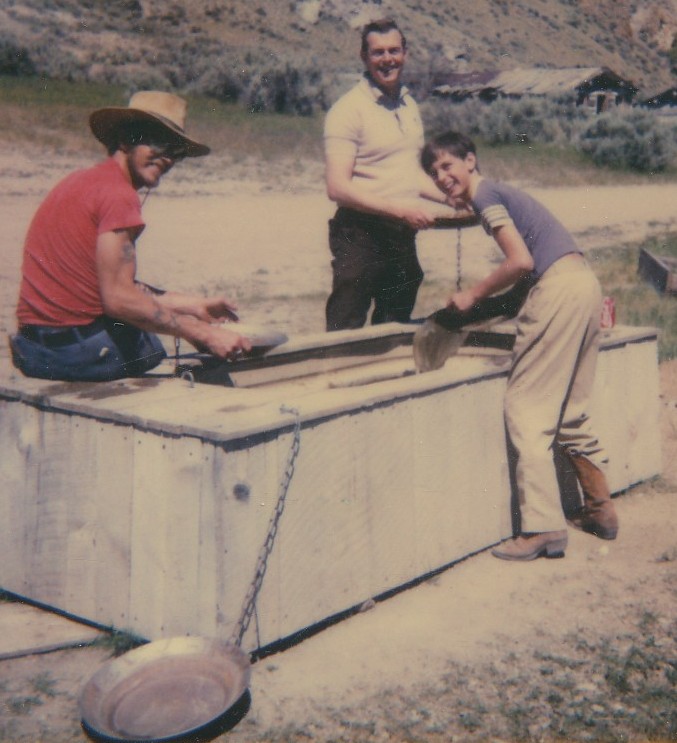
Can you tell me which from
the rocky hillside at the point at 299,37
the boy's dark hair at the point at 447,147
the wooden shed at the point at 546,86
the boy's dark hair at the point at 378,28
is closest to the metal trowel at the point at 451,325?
the boy's dark hair at the point at 447,147

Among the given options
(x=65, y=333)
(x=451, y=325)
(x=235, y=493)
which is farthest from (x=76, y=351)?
(x=451, y=325)

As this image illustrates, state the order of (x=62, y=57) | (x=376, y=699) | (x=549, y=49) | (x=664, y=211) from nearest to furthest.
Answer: (x=376, y=699) → (x=664, y=211) → (x=62, y=57) → (x=549, y=49)

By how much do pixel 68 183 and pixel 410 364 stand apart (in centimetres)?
213

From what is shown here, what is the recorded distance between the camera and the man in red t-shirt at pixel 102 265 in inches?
159

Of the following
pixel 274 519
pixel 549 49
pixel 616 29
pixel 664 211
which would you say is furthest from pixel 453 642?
pixel 616 29

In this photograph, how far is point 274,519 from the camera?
3611mm

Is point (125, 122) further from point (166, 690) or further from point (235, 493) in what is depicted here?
point (166, 690)

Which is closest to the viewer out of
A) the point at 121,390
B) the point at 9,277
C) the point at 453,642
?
the point at 453,642

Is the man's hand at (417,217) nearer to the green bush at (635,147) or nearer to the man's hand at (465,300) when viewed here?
the man's hand at (465,300)

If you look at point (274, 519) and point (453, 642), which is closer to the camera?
point (274, 519)

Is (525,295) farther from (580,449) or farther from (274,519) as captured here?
(274,519)

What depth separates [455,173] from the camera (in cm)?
452

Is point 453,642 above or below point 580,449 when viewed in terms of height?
below

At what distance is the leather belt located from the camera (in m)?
4.23
